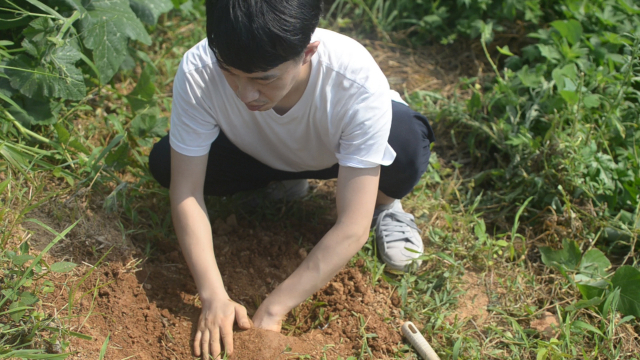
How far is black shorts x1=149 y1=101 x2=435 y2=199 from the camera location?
195 cm

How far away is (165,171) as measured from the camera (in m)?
2.04

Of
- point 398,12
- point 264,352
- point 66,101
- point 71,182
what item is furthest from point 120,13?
point 398,12

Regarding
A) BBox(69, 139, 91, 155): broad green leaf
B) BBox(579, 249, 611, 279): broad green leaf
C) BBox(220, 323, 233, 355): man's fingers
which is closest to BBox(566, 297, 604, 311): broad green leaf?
BBox(579, 249, 611, 279): broad green leaf

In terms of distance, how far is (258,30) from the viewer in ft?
4.20

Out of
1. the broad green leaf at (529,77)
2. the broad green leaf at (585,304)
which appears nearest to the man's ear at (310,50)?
the broad green leaf at (585,304)

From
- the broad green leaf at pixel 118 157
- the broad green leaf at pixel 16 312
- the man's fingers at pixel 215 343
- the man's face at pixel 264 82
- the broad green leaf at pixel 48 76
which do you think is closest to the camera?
the man's face at pixel 264 82

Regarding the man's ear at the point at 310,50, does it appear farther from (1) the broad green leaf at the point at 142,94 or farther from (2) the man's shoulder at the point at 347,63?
(1) the broad green leaf at the point at 142,94

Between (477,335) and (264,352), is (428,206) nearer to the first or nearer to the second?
(477,335)

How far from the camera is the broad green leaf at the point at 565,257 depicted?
2.15 meters

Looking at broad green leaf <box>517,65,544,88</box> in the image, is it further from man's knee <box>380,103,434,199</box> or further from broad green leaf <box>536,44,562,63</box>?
man's knee <box>380,103,434,199</box>

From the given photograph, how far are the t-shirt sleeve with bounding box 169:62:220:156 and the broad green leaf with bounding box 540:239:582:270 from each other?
1.36 m

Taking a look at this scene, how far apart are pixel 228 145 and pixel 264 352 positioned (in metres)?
0.74

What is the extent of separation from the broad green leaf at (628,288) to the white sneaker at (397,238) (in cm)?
68

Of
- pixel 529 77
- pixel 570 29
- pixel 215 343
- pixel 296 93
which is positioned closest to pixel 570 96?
pixel 529 77
